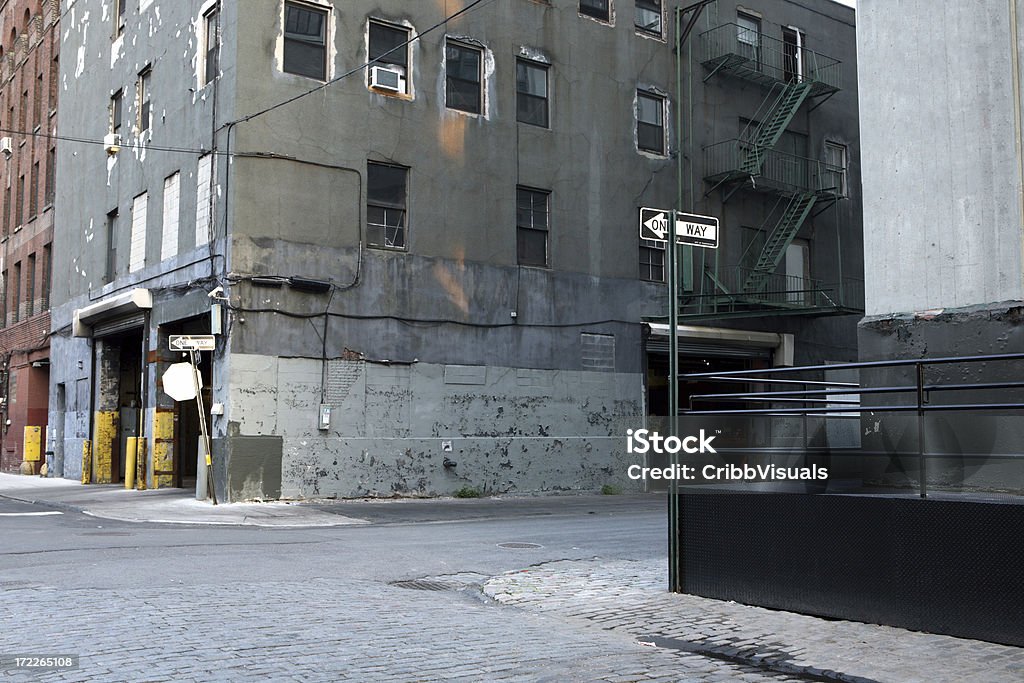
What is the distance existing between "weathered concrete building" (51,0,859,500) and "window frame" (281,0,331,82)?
47mm

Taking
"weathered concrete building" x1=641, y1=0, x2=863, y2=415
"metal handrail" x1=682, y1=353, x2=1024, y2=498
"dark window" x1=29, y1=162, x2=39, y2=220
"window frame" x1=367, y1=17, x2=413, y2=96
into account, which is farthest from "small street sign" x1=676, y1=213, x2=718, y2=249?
"dark window" x1=29, y1=162, x2=39, y2=220

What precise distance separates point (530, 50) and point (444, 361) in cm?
784

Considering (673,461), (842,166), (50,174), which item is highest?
(50,174)

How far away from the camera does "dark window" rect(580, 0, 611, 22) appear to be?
86.1ft

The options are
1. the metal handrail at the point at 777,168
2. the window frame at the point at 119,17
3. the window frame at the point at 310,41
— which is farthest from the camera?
the metal handrail at the point at 777,168

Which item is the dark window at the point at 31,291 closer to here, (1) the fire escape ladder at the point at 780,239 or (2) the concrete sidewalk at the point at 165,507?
(2) the concrete sidewalk at the point at 165,507

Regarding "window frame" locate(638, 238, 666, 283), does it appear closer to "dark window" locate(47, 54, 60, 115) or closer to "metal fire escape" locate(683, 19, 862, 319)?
"metal fire escape" locate(683, 19, 862, 319)

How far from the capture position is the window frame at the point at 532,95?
24.8 m

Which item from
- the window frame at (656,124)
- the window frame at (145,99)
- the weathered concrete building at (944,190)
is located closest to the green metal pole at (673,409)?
the weathered concrete building at (944,190)

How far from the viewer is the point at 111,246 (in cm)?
2692

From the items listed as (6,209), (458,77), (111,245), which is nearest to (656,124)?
(458,77)

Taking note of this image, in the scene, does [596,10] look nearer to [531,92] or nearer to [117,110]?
[531,92]

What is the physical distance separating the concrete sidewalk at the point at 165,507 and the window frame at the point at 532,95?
10.7m

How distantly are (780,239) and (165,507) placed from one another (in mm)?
17230
